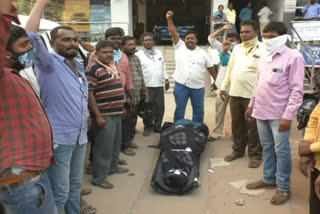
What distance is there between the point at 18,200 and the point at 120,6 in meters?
14.7

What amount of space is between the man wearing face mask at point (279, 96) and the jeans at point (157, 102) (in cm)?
256

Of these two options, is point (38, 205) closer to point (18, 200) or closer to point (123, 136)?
point (18, 200)

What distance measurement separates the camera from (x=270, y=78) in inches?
134

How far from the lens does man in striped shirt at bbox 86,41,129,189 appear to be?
143 inches

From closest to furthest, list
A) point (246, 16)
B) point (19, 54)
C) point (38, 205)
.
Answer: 1. point (38, 205)
2. point (19, 54)
3. point (246, 16)

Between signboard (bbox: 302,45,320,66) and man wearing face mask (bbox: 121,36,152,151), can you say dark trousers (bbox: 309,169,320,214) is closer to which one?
man wearing face mask (bbox: 121,36,152,151)

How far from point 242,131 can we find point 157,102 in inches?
70.0

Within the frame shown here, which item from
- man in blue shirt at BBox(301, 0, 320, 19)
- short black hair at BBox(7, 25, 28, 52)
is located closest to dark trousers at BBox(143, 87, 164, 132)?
short black hair at BBox(7, 25, 28, 52)

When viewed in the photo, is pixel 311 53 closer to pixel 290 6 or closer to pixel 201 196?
pixel 201 196

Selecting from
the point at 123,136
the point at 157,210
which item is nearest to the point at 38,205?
the point at 157,210

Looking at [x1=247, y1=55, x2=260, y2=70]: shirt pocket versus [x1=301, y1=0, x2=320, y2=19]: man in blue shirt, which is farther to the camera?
[x1=301, y1=0, x2=320, y2=19]: man in blue shirt

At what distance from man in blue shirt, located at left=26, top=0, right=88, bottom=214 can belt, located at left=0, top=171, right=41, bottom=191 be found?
32.6 inches

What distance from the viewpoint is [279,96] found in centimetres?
340

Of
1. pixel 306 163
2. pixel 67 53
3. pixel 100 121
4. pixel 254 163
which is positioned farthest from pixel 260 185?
pixel 67 53
